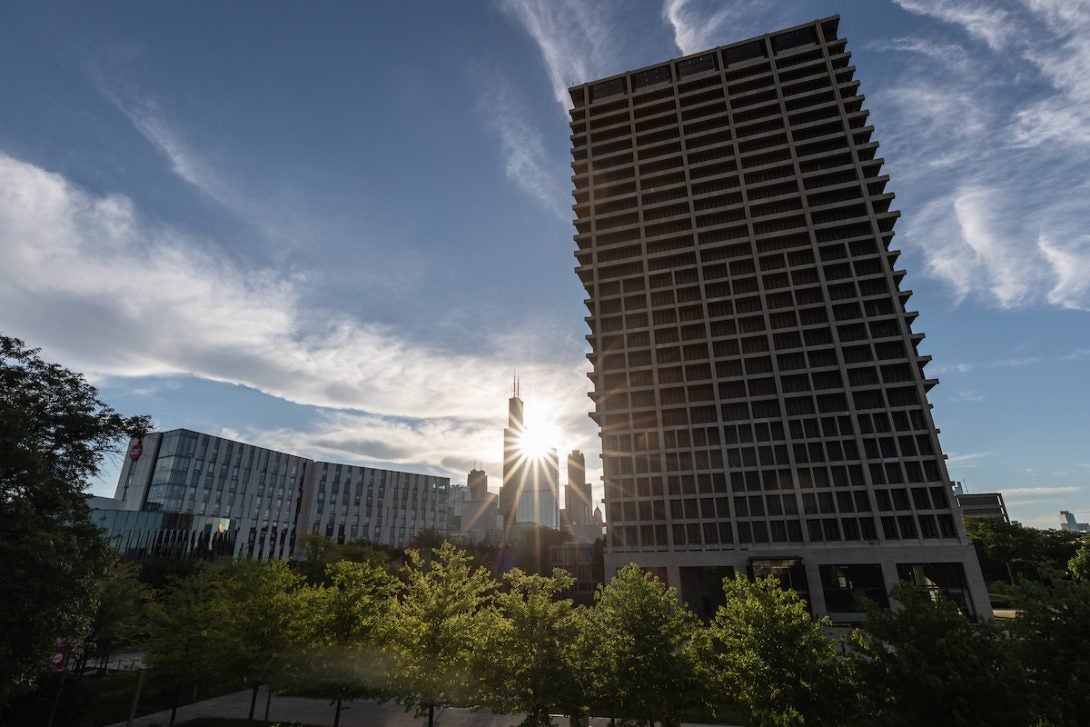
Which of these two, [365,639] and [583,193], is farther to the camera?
[583,193]

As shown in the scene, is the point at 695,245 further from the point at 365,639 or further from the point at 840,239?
the point at 365,639

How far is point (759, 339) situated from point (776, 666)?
60852 mm

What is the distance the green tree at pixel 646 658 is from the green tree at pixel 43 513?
927 inches

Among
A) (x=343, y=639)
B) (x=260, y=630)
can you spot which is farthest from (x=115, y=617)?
(x=343, y=639)

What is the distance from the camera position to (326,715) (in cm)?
3144

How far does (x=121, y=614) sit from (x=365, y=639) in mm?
27203

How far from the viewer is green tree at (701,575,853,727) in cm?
1708

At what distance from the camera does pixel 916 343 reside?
226 feet

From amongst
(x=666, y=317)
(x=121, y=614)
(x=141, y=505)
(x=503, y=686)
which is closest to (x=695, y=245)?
(x=666, y=317)

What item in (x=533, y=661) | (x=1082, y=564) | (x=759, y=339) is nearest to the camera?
(x=1082, y=564)

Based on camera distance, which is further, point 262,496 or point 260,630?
point 262,496

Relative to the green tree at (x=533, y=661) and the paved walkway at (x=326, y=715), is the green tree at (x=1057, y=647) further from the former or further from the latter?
the paved walkway at (x=326, y=715)

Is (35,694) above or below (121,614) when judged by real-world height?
below

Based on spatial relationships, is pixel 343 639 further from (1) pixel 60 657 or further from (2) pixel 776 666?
(2) pixel 776 666
